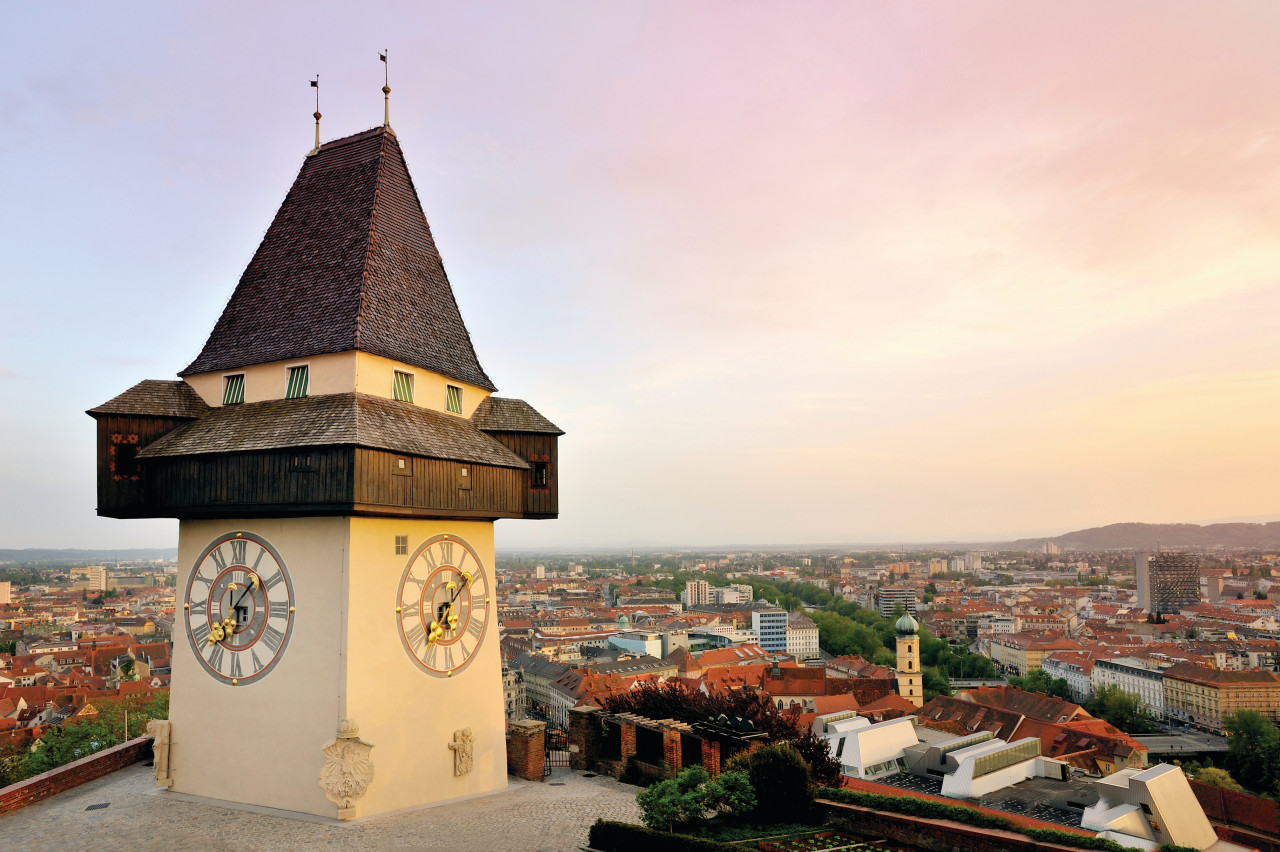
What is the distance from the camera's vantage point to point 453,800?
13273mm

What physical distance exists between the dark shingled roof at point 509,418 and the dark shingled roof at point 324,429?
3.74 feet

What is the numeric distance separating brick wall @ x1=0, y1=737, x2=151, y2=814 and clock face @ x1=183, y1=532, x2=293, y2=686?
278 cm

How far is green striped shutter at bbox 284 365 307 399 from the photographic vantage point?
13211mm

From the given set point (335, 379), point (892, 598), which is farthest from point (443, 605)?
point (892, 598)

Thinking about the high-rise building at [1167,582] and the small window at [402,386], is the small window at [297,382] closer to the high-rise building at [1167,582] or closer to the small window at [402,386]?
the small window at [402,386]

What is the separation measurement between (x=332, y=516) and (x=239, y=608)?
2.31 metres

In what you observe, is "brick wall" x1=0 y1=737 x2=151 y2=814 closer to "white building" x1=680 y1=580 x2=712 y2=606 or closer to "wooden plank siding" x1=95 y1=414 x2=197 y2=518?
"wooden plank siding" x1=95 y1=414 x2=197 y2=518

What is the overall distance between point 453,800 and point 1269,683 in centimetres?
9086

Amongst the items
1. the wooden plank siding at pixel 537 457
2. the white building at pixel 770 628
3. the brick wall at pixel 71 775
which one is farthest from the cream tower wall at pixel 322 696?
the white building at pixel 770 628

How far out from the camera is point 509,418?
15492 millimetres

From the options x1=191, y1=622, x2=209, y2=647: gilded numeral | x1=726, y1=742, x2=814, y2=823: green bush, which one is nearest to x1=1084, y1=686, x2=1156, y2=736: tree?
x1=726, y1=742, x2=814, y2=823: green bush

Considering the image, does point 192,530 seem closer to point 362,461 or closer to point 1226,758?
point 362,461

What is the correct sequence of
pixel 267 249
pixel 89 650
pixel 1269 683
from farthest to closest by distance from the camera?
pixel 89 650, pixel 1269 683, pixel 267 249

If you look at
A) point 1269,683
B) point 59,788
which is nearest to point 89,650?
point 59,788
